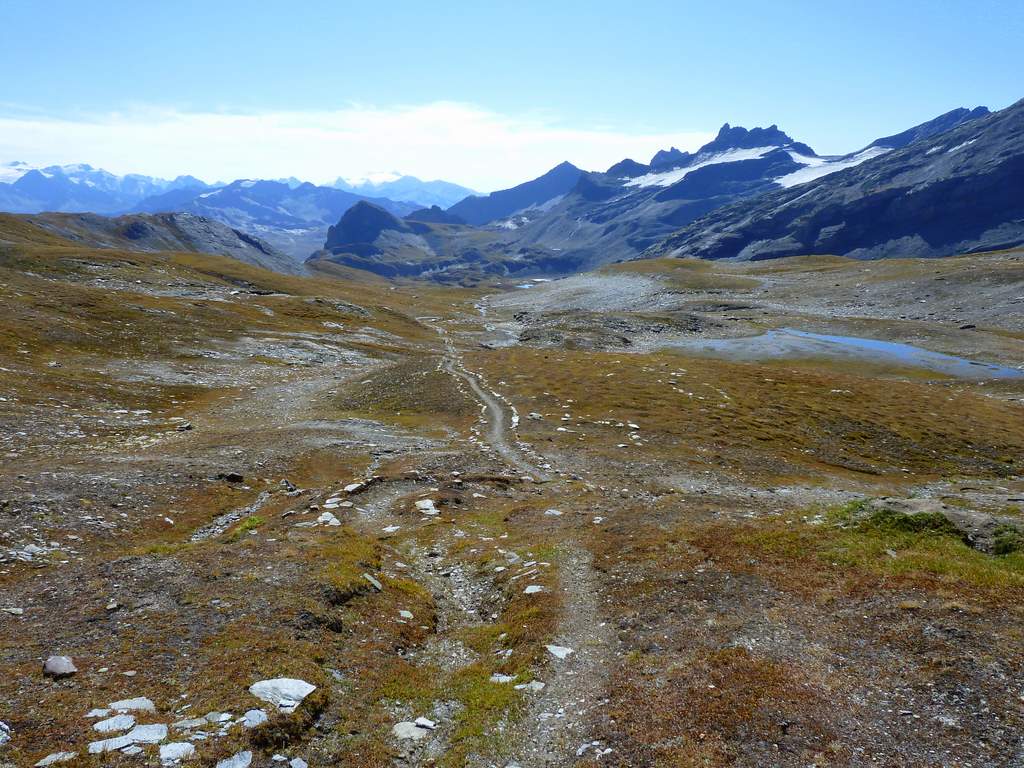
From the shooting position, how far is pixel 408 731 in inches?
465

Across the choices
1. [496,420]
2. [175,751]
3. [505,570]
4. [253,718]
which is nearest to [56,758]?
[175,751]

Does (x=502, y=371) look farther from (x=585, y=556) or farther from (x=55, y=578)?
(x=55, y=578)

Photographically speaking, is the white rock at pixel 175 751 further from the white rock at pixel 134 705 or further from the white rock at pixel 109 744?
the white rock at pixel 134 705

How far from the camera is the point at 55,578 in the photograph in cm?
1633

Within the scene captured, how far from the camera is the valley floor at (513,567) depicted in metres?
11.1

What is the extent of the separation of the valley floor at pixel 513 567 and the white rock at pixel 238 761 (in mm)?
60

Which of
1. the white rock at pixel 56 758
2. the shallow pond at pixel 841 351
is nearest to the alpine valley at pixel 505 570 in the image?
the white rock at pixel 56 758

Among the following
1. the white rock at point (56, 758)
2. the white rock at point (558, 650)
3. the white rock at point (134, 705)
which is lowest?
the white rock at point (558, 650)

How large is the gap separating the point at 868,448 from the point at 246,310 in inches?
3744

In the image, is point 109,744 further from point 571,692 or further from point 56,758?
point 571,692

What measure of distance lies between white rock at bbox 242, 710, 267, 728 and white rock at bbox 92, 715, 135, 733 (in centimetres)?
184

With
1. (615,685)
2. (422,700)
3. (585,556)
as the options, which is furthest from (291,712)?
(585,556)

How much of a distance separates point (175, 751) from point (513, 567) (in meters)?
12.6

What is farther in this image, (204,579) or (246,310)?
(246,310)
